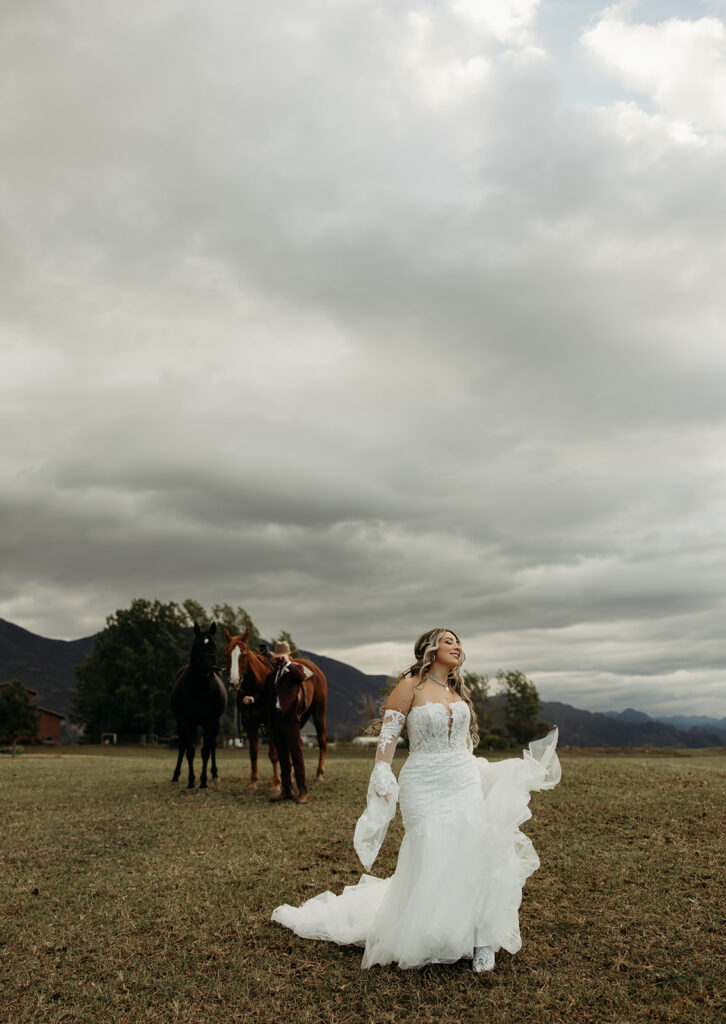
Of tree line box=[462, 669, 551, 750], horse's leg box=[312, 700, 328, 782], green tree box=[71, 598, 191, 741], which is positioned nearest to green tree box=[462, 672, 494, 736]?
tree line box=[462, 669, 551, 750]

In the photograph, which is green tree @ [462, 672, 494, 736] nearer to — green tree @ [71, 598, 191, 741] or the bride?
green tree @ [71, 598, 191, 741]

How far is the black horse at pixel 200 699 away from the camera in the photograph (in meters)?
18.0

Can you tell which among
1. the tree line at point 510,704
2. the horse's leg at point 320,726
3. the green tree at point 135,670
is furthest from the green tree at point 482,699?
the horse's leg at point 320,726

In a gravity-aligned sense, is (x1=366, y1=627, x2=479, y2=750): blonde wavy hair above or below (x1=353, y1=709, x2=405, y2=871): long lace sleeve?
above

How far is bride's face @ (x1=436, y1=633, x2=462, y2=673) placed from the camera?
7.53 metres

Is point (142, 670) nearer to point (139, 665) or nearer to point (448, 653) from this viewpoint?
point (139, 665)

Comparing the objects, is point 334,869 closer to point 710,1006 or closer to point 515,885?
point 515,885

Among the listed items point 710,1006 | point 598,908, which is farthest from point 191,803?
point 710,1006

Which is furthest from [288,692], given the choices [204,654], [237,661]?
[204,654]

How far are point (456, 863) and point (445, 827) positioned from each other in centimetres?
32

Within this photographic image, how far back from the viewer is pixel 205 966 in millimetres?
7582

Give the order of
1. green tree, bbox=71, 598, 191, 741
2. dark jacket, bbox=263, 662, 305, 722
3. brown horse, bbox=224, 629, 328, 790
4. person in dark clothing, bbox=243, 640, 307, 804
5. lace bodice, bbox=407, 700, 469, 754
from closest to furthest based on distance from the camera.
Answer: lace bodice, bbox=407, 700, 469, 754 → person in dark clothing, bbox=243, 640, 307, 804 → dark jacket, bbox=263, 662, 305, 722 → brown horse, bbox=224, 629, 328, 790 → green tree, bbox=71, 598, 191, 741

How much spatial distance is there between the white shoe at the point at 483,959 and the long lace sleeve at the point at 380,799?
1304 millimetres

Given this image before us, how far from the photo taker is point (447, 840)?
7000mm
